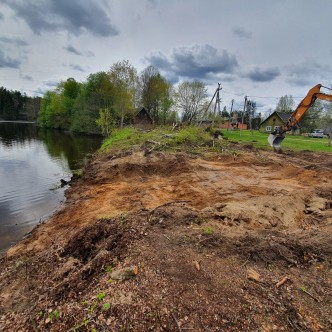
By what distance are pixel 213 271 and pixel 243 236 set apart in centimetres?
136

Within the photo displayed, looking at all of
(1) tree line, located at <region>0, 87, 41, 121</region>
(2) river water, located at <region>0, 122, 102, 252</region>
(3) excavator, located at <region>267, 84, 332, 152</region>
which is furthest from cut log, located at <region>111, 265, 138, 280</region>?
(1) tree line, located at <region>0, 87, 41, 121</region>

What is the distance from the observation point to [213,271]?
11.6ft

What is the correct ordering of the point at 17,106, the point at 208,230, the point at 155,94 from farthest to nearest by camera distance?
the point at 17,106 < the point at 155,94 < the point at 208,230

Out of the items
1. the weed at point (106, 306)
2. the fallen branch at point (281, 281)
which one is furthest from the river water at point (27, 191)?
the fallen branch at point (281, 281)

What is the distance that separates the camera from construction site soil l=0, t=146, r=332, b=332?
284cm

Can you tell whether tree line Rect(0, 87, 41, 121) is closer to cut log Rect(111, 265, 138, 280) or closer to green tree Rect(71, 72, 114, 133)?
green tree Rect(71, 72, 114, 133)

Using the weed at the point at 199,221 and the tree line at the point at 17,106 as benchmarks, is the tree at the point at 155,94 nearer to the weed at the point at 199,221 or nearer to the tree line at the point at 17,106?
the weed at the point at 199,221

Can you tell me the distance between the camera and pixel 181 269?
3.53 m

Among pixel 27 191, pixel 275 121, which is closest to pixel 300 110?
pixel 27 191

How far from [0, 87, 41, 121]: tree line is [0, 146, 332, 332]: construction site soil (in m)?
94.6

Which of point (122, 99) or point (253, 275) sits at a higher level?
point (122, 99)

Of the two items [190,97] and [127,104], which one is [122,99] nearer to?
[127,104]

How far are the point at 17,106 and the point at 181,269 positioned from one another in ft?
352

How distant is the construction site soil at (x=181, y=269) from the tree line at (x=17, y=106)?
94.6m
